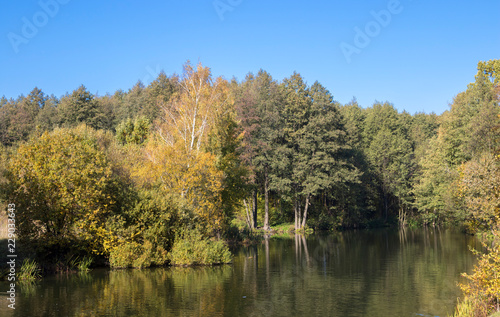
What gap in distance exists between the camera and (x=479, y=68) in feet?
182

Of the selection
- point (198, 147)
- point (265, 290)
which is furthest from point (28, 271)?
point (198, 147)

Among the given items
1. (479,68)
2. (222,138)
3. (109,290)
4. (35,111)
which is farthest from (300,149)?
(35,111)

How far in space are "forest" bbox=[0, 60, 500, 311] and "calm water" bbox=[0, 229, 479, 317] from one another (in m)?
2.57

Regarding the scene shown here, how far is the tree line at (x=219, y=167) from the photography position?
2453 centimetres

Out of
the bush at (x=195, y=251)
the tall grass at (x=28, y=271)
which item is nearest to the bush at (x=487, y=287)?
the bush at (x=195, y=251)

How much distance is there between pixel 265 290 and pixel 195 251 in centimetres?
864

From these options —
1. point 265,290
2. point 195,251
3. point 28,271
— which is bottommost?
point 265,290

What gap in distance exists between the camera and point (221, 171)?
108 feet

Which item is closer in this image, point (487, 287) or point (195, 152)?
point (487, 287)

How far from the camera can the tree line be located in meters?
24.5

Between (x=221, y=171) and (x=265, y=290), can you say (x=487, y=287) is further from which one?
(x=221, y=171)

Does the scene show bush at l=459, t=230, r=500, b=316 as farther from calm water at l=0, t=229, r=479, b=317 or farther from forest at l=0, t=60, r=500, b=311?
calm water at l=0, t=229, r=479, b=317

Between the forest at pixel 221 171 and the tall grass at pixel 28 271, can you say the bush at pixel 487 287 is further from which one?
the tall grass at pixel 28 271

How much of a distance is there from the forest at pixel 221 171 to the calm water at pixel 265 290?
2571 millimetres
